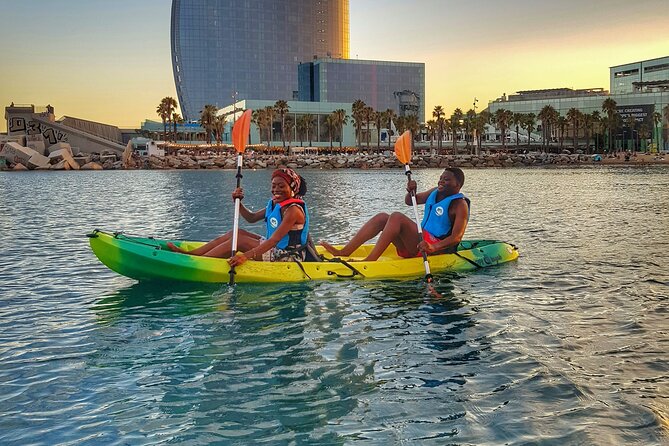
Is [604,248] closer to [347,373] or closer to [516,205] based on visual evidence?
[347,373]

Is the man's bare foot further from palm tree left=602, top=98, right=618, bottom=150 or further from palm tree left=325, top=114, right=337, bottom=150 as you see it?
palm tree left=602, top=98, right=618, bottom=150

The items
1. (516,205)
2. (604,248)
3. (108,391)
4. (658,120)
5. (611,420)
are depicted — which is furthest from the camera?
(658,120)

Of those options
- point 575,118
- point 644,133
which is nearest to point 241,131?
point 575,118

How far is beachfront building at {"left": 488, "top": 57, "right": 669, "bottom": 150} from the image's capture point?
13400 centimetres

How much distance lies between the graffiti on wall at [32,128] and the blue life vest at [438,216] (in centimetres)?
9103

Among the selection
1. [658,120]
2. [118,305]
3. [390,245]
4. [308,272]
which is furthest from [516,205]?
[658,120]

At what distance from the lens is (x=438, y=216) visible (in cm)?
1279

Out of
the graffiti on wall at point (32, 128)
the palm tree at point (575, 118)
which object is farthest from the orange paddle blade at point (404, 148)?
the palm tree at point (575, 118)

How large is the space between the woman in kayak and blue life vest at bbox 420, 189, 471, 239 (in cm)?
243

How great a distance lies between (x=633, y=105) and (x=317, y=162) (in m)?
71.4

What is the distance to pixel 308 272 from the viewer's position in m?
11.9

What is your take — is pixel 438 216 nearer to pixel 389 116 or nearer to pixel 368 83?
pixel 389 116

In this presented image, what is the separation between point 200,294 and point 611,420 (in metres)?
7.16

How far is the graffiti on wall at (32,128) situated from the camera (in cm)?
9262
